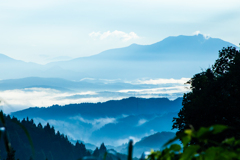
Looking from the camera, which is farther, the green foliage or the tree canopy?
the tree canopy

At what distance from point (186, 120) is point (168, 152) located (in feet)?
92.7

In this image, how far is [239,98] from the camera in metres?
26.5

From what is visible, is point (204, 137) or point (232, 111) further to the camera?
point (232, 111)

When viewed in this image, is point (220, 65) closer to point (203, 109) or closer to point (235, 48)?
point (235, 48)

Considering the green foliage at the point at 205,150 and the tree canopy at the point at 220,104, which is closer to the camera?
the green foliage at the point at 205,150

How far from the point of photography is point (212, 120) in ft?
91.0

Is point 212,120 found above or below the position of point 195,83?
below

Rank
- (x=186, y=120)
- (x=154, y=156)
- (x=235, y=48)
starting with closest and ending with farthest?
(x=154, y=156) < (x=186, y=120) < (x=235, y=48)

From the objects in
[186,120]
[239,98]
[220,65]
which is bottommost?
[186,120]

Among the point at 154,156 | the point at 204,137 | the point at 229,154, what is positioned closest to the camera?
the point at 204,137

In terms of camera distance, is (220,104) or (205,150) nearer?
(205,150)

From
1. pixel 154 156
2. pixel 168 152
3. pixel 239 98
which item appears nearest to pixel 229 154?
pixel 168 152

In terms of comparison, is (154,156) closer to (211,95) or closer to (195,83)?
(211,95)

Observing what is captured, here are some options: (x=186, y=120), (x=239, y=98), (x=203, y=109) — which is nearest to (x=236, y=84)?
(x=239, y=98)
